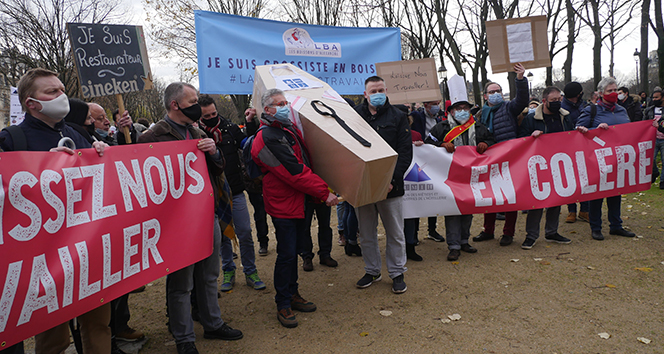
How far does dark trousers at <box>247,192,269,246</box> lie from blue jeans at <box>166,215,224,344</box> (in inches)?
70.1

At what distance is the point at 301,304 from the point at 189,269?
128 cm

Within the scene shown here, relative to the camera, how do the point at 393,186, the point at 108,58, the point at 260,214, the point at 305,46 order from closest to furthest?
the point at 108,58 → the point at 393,186 → the point at 260,214 → the point at 305,46

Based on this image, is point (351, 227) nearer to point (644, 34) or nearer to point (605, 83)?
point (605, 83)

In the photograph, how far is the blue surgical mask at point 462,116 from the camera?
Answer: 5.28m

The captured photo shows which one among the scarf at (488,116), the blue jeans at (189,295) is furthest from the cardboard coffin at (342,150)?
the scarf at (488,116)

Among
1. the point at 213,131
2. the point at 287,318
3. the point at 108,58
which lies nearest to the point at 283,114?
the point at 213,131

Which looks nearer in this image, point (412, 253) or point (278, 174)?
point (278, 174)

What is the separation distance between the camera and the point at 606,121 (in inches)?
225

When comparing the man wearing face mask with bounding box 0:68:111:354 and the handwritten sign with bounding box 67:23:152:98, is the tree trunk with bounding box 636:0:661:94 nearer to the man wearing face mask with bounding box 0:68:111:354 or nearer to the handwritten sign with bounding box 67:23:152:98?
the handwritten sign with bounding box 67:23:152:98

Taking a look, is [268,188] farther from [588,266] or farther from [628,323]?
[588,266]

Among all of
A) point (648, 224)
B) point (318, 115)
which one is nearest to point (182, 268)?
point (318, 115)

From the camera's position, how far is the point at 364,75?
688 cm

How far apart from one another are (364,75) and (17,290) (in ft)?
18.7

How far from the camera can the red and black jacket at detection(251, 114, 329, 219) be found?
3543 millimetres
